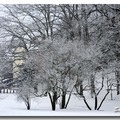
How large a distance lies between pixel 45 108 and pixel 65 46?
3.49 ft

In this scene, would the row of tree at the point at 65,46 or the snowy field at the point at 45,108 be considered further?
the row of tree at the point at 65,46

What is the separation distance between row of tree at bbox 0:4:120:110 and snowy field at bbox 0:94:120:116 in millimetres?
89

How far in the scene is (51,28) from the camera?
19.3 feet

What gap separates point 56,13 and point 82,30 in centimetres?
52

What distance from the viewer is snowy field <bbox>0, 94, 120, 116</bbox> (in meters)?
5.59

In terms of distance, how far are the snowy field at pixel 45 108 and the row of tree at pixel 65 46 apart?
0.09m

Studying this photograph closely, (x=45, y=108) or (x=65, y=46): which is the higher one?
(x=65, y=46)

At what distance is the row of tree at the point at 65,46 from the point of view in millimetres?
5793

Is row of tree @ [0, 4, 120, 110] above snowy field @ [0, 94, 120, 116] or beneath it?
above

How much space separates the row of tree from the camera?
5.79 m

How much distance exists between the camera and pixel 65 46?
5840 mm

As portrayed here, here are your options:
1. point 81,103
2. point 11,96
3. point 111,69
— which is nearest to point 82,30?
point 111,69

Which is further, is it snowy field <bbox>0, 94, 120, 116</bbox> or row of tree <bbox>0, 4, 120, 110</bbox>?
row of tree <bbox>0, 4, 120, 110</bbox>

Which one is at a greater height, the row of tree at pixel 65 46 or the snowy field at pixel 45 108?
the row of tree at pixel 65 46
